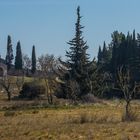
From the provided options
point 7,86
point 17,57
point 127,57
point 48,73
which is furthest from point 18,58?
point 48,73

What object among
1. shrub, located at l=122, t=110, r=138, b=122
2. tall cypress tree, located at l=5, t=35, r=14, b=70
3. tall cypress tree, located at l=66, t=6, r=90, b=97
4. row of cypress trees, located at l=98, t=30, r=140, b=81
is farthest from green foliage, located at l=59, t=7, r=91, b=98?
tall cypress tree, located at l=5, t=35, r=14, b=70

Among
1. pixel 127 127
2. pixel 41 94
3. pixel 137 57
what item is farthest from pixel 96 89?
pixel 127 127

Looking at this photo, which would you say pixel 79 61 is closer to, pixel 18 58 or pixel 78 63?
pixel 78 63

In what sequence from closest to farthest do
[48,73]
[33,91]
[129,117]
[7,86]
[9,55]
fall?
[129,117] < [33,91] < [48,73] < [7,86] < [9,55]

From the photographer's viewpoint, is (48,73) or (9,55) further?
(9,55)

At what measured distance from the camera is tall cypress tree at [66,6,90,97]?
7581 cm

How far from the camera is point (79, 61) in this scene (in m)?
77.9

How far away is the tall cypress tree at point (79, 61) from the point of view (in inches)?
2985

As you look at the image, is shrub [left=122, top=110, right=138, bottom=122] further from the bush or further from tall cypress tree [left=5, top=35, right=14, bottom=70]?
tall cypress tree [left=5, top=35, right=14, bottom=70]

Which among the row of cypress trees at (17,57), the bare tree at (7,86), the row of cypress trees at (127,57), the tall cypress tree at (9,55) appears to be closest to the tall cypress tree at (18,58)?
the row of cypress trees at (17,57)

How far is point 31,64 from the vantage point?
464ft

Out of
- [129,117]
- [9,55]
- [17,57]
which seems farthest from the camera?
[9,55]

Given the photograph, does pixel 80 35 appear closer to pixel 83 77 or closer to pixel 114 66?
pixel 83 77

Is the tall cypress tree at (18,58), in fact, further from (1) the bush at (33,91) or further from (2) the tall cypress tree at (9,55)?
(1) the bush at (33,91)
